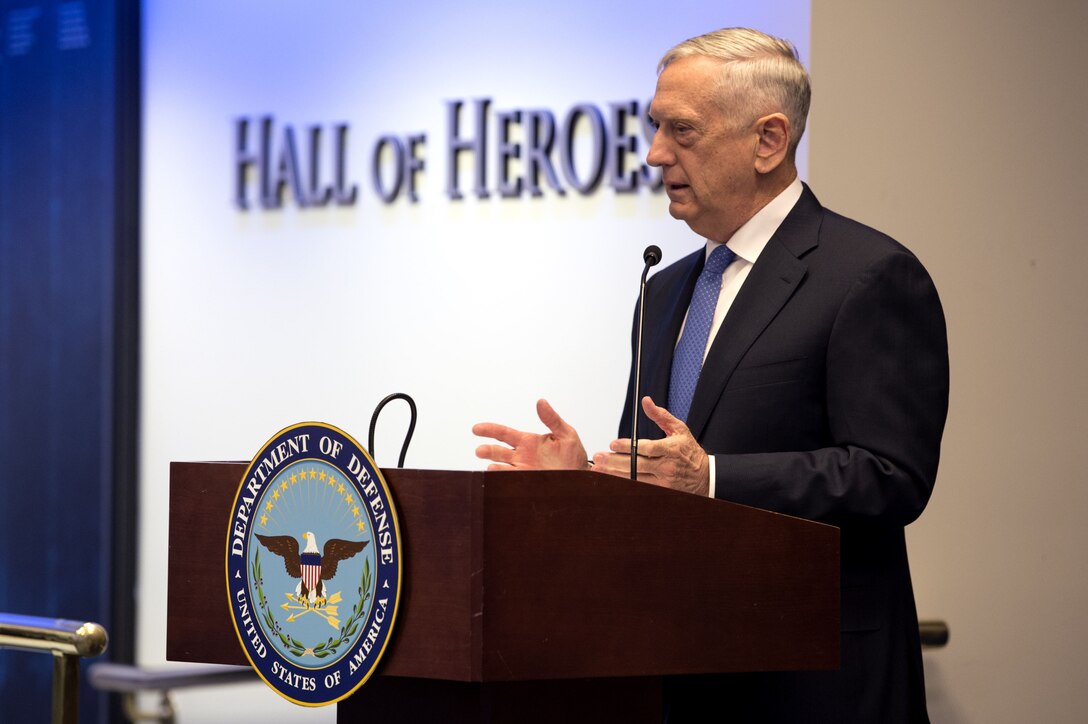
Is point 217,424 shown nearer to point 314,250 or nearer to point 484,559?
point 314,250

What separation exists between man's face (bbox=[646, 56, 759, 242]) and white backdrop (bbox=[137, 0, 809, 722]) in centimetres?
137

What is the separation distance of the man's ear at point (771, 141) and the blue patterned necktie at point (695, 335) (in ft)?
0.53

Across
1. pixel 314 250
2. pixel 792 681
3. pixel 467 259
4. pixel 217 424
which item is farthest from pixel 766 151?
pixel 217 424

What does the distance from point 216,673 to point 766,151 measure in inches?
109

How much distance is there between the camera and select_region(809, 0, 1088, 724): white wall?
322 cm

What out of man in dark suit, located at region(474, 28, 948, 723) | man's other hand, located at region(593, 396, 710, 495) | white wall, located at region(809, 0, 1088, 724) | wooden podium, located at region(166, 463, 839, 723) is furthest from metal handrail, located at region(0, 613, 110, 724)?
white wall, located at region(809, 0, 1088, 724)

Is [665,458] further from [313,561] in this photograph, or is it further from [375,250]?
[375,250]

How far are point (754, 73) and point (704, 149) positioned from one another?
16 centimetres

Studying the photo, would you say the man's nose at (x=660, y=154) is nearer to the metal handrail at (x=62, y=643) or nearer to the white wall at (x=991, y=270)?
the white wall at (x=991, y=270)

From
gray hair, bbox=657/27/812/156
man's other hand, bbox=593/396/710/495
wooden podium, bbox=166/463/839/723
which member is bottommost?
wooden podium, bbox=166/463/839/723

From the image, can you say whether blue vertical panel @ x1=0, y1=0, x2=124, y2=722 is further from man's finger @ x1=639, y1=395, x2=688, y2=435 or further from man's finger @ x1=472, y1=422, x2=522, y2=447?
man's finger @ x1=639, y1=395, x2=688, y2=435

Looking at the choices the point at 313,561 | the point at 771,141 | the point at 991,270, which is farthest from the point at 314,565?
the point at 991,270

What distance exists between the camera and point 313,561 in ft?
4.80

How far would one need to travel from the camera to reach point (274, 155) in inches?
181
